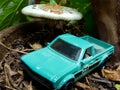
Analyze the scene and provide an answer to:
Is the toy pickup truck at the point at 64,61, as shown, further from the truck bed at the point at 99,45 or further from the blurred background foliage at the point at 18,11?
the blurred background foliage at the point at 18,11

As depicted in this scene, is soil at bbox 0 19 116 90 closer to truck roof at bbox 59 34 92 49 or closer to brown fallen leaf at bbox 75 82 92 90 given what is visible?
brown fallen leaf at bbox 75 82 92 90

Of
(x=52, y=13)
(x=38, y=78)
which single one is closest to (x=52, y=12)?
(x=52, y=13)

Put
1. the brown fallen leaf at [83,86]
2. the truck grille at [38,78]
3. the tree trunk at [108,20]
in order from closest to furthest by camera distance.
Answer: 1. the truck grille at [38,78]
2. the brown fallen leaf at [83,86]
3. the tree trunk at [108,20]

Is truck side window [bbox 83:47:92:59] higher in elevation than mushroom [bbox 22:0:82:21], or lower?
lower

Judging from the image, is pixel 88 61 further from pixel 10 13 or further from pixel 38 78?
pixel 10 13

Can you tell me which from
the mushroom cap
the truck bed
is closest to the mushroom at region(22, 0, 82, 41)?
the mushroom cap

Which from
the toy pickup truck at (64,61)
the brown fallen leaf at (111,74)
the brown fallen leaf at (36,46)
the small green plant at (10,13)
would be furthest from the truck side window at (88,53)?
the small green plant at (10,13)
